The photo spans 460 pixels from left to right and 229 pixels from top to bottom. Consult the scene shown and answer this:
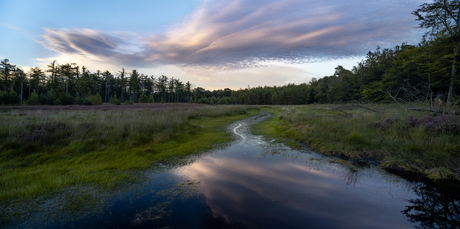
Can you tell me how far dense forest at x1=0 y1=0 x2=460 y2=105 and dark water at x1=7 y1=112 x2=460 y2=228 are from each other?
5448 millimetres

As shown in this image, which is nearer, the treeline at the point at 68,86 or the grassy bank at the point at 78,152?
the grassy bank at the point at 78,152

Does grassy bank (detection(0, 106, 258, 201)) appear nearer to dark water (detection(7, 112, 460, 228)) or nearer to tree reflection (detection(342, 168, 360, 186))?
dark water (detection(7, 112, 460, 228))

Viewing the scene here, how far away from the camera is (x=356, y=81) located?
180 ft

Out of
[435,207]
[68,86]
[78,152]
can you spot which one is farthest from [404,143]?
[68,86]

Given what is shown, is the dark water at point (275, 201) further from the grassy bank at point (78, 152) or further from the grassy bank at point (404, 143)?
the grassy bank at point (78, 152)

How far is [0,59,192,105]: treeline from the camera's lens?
109 ft

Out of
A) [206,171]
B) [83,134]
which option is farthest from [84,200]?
[83,134]

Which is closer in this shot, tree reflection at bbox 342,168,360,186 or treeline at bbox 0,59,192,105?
tree reflection at bbox 342,168,360,186

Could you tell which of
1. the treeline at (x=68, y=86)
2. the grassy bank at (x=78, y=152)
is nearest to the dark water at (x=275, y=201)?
the grassy bank at (x=78, y=152)

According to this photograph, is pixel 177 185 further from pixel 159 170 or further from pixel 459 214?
pixel 459 214

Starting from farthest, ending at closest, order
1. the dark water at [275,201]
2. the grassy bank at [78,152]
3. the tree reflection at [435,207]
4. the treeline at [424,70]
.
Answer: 1. the treeline at [424,70]
2. the grassy bank at [78,152]
3. the tree reflection at [435,207]
4. the dark water at [275,201]

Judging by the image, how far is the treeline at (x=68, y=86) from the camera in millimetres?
33219

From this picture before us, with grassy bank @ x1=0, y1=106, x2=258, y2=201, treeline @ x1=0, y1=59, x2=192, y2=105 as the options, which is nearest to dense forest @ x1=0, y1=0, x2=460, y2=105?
treeline @ x1=0, y1=59, x2=192, y2=105

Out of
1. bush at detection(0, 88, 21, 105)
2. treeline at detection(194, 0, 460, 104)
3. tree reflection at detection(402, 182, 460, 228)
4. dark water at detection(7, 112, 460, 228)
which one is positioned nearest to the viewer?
dark water at detection(7, 112, 460, 228)
